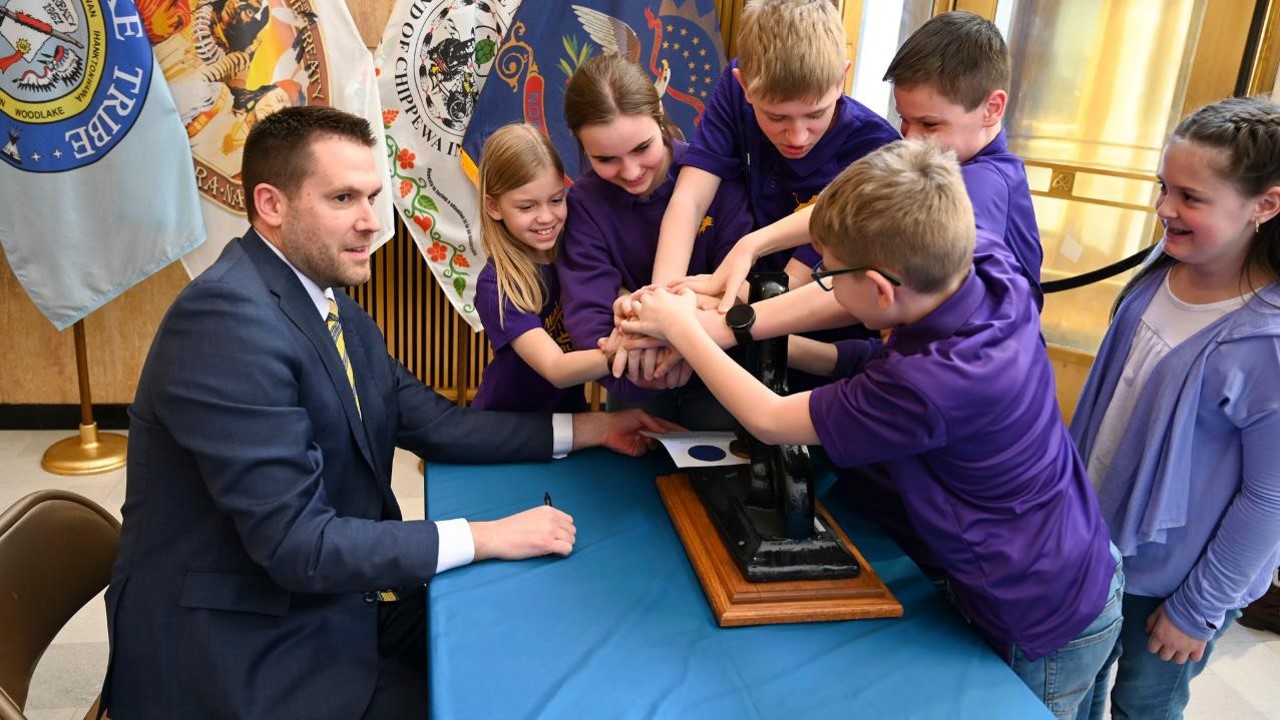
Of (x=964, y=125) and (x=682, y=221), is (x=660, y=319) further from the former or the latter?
(x=964, y=125)

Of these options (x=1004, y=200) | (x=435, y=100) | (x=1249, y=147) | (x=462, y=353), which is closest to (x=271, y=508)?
(x=1004, y=200)

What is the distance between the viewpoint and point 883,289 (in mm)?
1144

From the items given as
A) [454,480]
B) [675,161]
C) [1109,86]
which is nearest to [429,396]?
[454,480]

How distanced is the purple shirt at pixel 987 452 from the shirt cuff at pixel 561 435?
2.38ft

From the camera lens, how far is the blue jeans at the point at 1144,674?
1.60m

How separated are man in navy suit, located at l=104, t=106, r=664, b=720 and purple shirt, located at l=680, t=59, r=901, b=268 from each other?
71cm

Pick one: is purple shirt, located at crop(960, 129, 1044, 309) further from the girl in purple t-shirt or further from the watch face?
the girl in purple t-shirt

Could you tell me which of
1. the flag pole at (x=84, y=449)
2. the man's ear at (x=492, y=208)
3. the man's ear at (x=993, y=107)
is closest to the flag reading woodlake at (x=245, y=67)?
the flag pole at (x=84, y=449)

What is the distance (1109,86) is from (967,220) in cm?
303

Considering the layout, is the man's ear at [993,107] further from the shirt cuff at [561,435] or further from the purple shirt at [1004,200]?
the shirt cuff at [561,435]

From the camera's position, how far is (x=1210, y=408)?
1.50 meters

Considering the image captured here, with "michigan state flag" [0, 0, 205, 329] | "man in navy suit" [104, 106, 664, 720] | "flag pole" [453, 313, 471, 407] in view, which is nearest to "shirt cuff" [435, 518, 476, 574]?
"man in navy suit" [104, 106, 664, 720]

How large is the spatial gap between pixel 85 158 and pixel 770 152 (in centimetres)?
285

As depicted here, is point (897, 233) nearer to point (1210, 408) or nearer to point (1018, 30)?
point (1210, 408)
